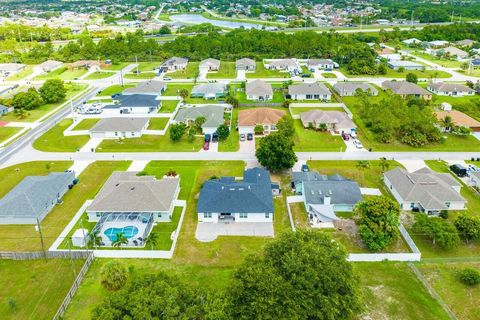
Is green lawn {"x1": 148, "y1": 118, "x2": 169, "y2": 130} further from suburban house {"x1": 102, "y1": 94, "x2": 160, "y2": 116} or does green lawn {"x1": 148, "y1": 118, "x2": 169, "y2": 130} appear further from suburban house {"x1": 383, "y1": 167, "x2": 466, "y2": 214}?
suburban house {"x1": 383, "y1": 167, "x2": 466, "y2": 214}

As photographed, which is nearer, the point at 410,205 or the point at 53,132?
the point at 410,205

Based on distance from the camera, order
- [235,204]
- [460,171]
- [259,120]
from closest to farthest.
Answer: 1. [235,204]
2. [460,171]
3. [259,120]

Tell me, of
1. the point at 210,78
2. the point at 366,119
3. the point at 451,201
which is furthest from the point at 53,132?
the point at 451,201

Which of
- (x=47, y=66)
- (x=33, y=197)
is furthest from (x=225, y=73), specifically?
(x=33, y=197)

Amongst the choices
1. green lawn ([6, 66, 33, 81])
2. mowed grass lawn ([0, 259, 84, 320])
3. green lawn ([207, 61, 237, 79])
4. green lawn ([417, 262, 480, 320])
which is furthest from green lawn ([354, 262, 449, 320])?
green lawn ([6, 66, 33, 81])

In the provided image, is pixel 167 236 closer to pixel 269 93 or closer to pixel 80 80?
pixel 269 93

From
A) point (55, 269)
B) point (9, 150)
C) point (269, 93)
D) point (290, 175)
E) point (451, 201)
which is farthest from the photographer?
point (269, 93)

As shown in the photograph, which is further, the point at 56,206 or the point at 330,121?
the point at 330,121

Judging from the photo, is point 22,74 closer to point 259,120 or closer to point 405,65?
point 259,120
